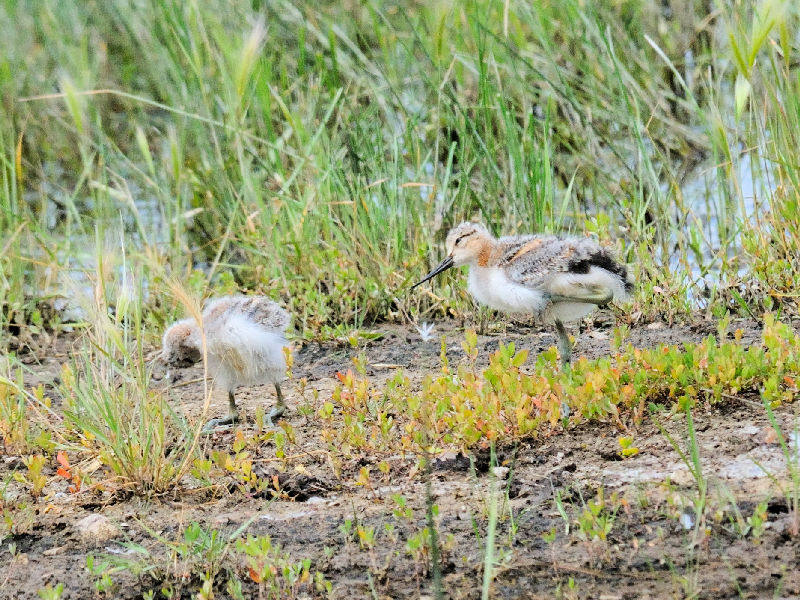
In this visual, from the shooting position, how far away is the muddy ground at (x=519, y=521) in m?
Result: 3.34

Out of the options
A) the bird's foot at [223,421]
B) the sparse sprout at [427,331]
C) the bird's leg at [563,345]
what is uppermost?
the bird's leg at [563,345]

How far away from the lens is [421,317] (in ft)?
21.4

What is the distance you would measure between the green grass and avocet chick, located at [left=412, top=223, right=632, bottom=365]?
82cm

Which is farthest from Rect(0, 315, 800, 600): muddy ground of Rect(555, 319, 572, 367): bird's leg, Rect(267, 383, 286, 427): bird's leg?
Rect(555, 319, 572, 367): bird's leg

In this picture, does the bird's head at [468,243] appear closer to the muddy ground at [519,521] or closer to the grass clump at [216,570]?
the muddy ground at [519,521]

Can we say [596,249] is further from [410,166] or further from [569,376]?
[410,166]

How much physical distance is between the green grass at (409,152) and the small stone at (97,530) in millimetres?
1836

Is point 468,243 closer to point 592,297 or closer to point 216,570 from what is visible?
point 592,297

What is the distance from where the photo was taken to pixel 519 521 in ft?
12.4

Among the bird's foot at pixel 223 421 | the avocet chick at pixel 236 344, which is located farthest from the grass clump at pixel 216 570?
the bird's foot at pixel 223 421

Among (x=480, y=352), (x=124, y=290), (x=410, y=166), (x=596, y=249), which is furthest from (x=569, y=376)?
(x=410, y=166)

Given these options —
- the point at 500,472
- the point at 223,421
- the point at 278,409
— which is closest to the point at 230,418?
the point at 223,421

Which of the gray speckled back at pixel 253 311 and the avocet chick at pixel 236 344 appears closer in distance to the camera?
the avocet chick at pixel 236 344

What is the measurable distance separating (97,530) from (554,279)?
223 cm
